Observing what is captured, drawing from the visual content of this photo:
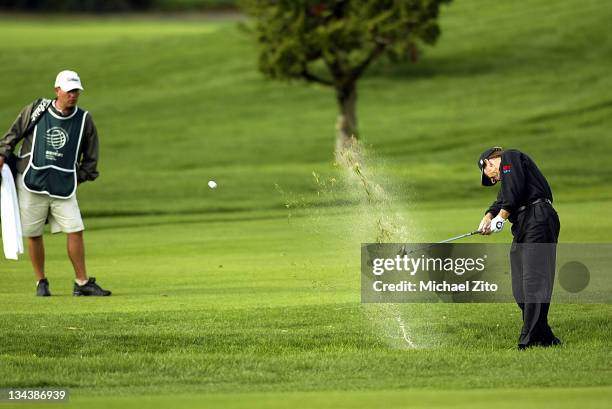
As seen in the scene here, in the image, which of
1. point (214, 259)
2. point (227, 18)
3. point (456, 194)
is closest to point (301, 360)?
point (214, 259)

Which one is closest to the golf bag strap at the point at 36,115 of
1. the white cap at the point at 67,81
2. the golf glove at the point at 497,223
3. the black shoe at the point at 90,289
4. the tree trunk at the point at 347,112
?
the white cap at the point at 67,81

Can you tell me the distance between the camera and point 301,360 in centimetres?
1048

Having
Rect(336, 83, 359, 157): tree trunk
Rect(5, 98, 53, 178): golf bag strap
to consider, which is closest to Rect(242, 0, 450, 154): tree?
Rect(336, 83, 359, 157): tree trunk

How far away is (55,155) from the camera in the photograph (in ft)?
43.7

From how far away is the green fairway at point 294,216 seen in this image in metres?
9.81

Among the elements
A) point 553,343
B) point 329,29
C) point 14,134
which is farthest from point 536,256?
point 329,29

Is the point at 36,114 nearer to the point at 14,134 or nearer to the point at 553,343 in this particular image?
the point at 14,134

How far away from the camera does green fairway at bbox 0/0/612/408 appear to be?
981 centimetres

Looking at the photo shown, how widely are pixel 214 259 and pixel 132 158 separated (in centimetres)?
2274

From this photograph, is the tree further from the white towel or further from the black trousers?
the black trousers

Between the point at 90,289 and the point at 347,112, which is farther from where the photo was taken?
the point at 347,112

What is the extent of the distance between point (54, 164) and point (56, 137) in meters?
0.30

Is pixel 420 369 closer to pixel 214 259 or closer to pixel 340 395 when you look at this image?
pixel 340 395

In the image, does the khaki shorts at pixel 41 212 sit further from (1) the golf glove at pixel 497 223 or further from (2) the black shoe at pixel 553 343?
(2) the black shoe at pixel 553 343
